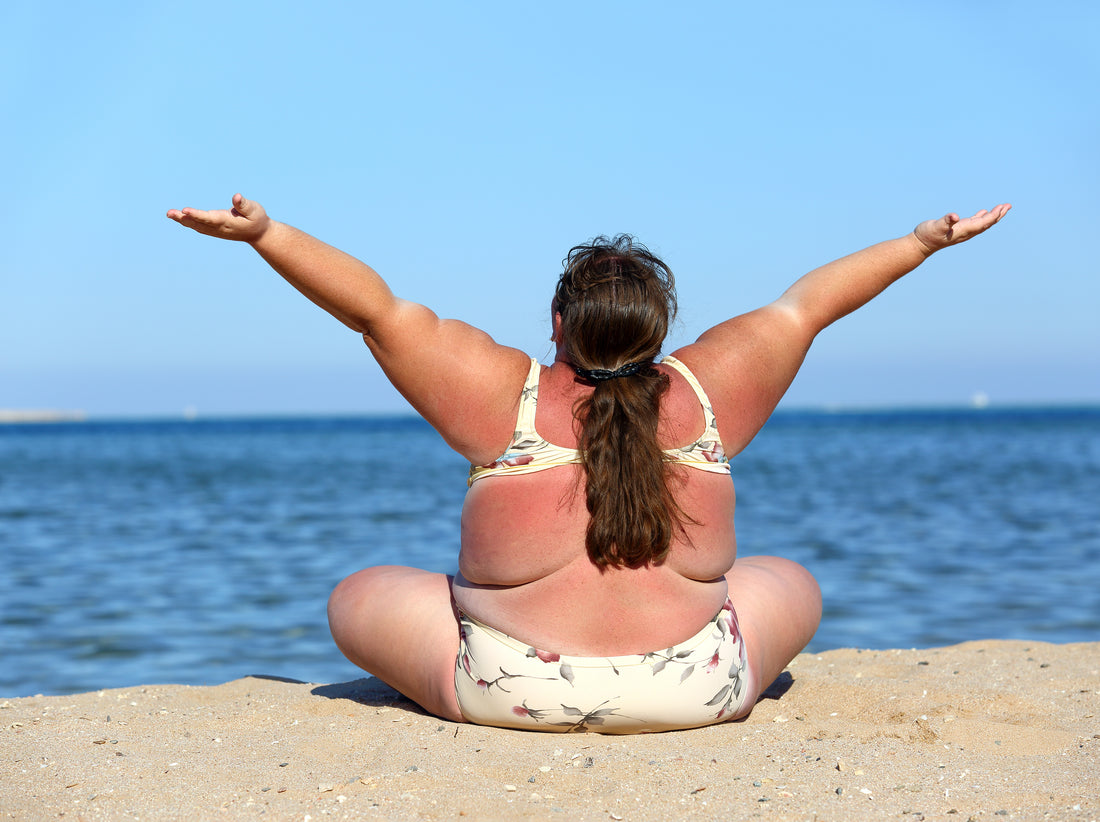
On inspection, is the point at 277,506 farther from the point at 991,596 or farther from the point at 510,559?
the point at 510,559

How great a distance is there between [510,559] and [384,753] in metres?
0.65

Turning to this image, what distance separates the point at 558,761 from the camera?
253 cm

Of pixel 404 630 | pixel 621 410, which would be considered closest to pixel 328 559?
pixel 404 630

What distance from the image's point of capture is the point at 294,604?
21.4 feet

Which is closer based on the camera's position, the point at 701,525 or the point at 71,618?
the point at 701,525

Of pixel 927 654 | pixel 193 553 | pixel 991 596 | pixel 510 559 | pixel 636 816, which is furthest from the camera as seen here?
pixel 193 553

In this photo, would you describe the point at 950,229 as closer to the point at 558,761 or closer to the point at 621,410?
the point at 621,410

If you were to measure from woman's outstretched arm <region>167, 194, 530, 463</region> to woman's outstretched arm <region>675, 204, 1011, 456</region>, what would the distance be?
1.79ft

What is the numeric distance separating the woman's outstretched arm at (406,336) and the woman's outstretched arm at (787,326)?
55cm

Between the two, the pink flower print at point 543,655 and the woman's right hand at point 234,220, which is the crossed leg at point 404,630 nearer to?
the pink flower print at point 543,655

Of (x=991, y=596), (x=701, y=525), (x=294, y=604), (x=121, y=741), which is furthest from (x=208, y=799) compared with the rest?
(x=991, y=596)

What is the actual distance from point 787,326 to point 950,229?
0.59 metres

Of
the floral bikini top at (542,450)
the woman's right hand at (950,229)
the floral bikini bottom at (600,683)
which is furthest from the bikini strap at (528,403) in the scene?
the woman's right hand at (950,229)

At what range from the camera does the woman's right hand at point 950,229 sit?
9.38ft
